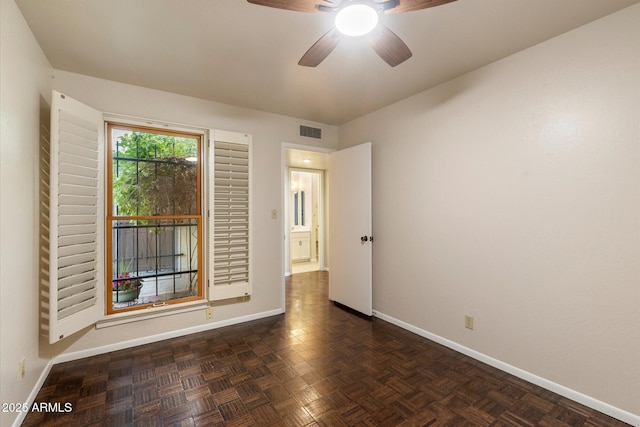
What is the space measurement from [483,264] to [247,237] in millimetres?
2421

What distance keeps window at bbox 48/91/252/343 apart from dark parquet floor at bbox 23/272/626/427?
0.47 m

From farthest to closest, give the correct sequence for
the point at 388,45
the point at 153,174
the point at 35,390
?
the point at 153,174 < the point at 35,390 < the point at 388,45

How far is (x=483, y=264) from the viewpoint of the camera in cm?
244

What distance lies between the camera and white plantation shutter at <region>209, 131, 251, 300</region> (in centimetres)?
309

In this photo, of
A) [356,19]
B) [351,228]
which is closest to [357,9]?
[356,19]

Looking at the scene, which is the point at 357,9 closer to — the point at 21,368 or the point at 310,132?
the point at 310,132

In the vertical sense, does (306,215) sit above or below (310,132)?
below

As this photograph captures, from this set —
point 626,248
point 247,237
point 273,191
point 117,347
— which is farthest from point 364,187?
point 117,347

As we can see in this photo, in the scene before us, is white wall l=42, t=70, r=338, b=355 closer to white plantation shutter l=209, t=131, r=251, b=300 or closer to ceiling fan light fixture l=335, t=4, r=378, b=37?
white plantation shutter l=209, t=131, r=251, b=300

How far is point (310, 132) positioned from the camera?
386cm

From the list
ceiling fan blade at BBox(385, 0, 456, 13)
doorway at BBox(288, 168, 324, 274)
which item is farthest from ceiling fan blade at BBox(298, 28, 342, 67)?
doorway at BBox(288, 168, 324, 274)

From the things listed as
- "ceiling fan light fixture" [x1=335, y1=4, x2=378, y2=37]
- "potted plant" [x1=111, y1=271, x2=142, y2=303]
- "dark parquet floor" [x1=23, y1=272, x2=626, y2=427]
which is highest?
"ceiling fan light fixture" [x1=335, y1=4, x2=378, y2=37]

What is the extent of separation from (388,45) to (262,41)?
3.09ft

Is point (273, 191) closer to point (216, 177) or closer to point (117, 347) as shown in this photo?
point (216, 177)
